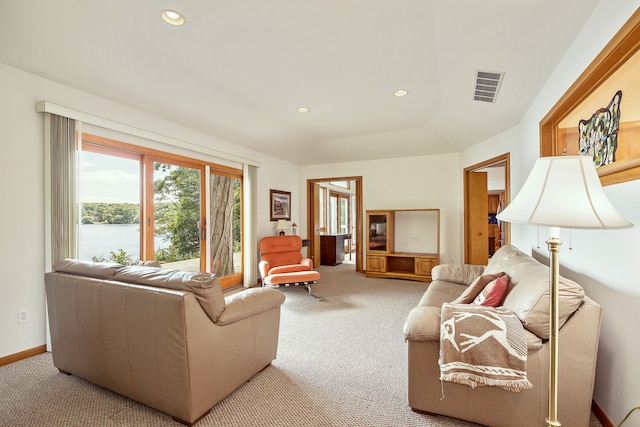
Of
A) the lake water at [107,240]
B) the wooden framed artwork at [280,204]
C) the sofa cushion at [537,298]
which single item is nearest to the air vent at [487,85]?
the sofa cushion at [537,298]

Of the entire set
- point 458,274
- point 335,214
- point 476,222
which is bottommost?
point 458,274

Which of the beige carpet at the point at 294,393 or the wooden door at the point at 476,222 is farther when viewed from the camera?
the wooden door at the point at 476,222

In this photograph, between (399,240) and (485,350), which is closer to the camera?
(485,350)

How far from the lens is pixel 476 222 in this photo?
512cm

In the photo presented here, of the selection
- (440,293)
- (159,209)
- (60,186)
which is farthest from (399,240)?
(60,186)

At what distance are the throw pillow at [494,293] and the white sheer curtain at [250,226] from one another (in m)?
3.68

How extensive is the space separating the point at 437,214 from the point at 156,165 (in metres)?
4.80

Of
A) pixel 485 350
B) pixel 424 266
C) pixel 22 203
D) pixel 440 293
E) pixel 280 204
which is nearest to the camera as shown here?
pixel 485 350

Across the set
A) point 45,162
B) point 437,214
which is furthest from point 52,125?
point 437,214

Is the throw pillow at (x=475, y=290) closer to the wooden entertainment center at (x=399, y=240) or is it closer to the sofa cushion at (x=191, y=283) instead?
the sofa cushion at (x=191, y=283)

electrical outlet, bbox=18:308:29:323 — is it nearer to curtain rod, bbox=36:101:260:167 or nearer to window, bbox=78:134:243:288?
window, bbox=78:134:243:288

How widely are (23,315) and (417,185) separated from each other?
5.70 meters

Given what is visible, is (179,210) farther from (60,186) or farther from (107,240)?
(60,186)

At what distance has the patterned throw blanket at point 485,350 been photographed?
1.48m
